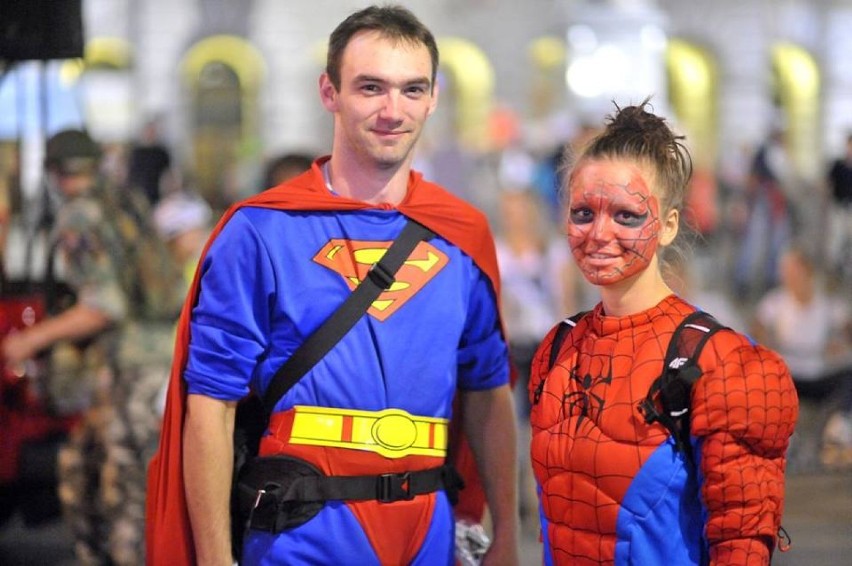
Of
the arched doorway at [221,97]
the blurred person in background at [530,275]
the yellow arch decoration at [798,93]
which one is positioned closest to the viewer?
the blurred person in background at [530,275]

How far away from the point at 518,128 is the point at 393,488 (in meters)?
25.0

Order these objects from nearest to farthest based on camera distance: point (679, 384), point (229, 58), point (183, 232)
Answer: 1. point (679, 384)
2. point (183, 232)
3. point (229, 58)

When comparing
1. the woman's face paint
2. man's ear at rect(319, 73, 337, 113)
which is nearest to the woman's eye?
the woman's face paint

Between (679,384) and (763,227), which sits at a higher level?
(763,227)

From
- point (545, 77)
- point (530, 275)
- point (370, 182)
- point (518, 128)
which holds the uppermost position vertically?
point (545, 77)

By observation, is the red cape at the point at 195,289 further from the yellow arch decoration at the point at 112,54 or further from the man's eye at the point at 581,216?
the yellow arch decoration at the point at 112,54

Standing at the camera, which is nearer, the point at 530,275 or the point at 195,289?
the point at 195,289

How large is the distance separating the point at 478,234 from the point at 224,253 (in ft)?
2.18

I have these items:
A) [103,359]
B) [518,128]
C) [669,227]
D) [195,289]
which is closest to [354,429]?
[195,289]

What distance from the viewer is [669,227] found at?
10.9ft

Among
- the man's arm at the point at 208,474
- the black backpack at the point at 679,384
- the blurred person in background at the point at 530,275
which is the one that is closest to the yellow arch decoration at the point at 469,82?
the blurred person in background at the point at 530,275

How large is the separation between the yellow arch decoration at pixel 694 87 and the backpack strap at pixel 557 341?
28.6 metres

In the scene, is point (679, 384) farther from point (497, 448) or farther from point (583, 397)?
point (497, 448)

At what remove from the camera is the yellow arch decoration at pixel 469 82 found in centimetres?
3155
